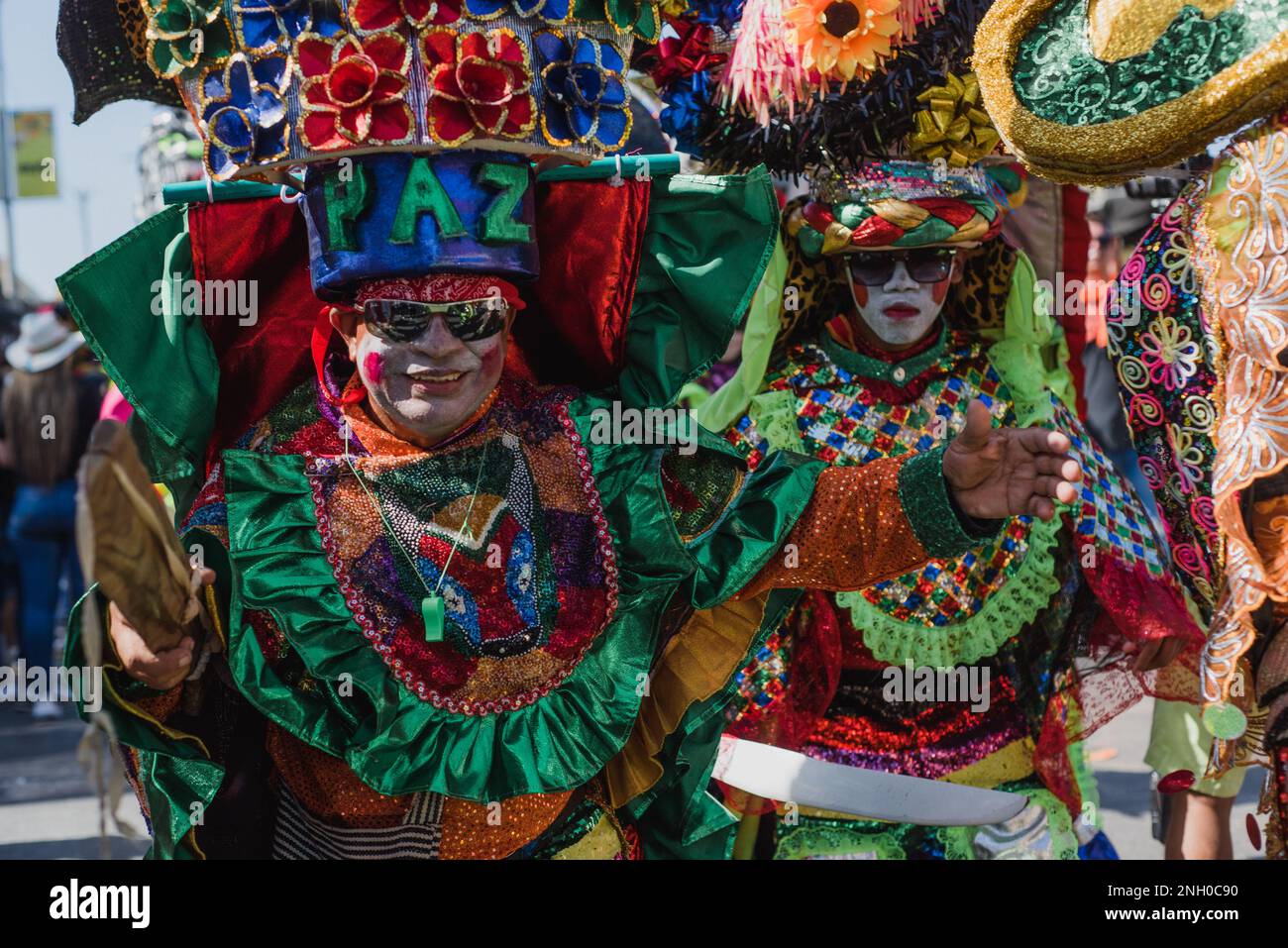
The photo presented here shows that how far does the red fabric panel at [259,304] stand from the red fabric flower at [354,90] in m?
0.30

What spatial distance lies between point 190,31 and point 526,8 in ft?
1.91

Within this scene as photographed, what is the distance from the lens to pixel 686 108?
3873mm

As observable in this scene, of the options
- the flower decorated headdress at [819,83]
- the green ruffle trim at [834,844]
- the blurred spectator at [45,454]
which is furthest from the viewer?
the blurred spectator at [45,454]

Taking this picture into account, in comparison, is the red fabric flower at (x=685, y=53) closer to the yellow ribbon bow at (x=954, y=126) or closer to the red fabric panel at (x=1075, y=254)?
the yellow ribbon bow at (x=954, y=126)

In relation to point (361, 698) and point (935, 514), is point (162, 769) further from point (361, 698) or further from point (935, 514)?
point (935, 514)

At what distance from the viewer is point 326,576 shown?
2.92 metres

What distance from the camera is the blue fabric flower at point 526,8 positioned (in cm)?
287

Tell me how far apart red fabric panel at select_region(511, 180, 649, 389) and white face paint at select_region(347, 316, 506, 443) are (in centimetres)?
24

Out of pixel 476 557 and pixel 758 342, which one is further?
pixel 758 342

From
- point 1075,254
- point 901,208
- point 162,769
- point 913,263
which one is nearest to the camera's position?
point 162,769

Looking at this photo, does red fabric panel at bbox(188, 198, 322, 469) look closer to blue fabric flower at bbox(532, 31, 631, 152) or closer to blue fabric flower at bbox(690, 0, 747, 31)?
blue fabric flower at bbox(532, 31, 631, 152)

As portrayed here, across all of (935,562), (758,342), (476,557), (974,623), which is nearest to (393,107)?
(476,557)

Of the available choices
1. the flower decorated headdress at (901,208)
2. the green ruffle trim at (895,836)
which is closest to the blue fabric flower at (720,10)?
the flower decorated headdress at (901,208)

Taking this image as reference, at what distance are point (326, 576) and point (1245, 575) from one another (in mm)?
1552
